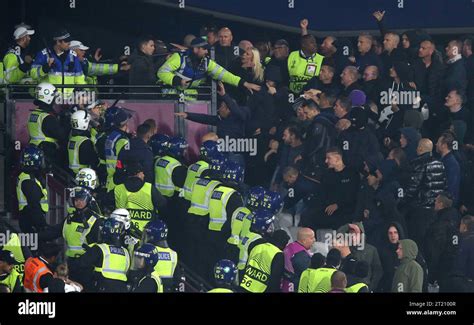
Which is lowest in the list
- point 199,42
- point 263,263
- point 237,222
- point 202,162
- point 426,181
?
point 263,263

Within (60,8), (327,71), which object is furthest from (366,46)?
(60,8)

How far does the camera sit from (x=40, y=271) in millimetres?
20641

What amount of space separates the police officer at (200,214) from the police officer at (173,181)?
0.51 ft

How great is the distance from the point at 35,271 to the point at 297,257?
281cm

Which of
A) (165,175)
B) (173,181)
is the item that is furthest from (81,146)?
(173,181)

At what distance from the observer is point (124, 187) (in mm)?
20984

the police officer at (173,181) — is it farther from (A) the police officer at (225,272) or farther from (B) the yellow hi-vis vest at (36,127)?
(A) the police officer at (225,272)

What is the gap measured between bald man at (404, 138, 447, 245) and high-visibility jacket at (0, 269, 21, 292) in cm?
437

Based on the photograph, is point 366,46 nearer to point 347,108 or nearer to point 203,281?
point 347,108

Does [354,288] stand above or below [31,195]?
below

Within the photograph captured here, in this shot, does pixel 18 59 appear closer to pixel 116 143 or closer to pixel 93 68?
pixel 93 68

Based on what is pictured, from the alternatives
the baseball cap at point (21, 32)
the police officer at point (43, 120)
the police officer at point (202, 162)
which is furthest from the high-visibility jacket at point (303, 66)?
the baseball cap at point (21, 32)

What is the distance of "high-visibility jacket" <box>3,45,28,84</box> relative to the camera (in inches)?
872

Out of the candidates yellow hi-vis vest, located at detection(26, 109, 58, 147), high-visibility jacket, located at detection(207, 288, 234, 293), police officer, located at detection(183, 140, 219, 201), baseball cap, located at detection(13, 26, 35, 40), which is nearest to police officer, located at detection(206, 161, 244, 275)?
police officer, located at detection(183, 140, 219, 201)
